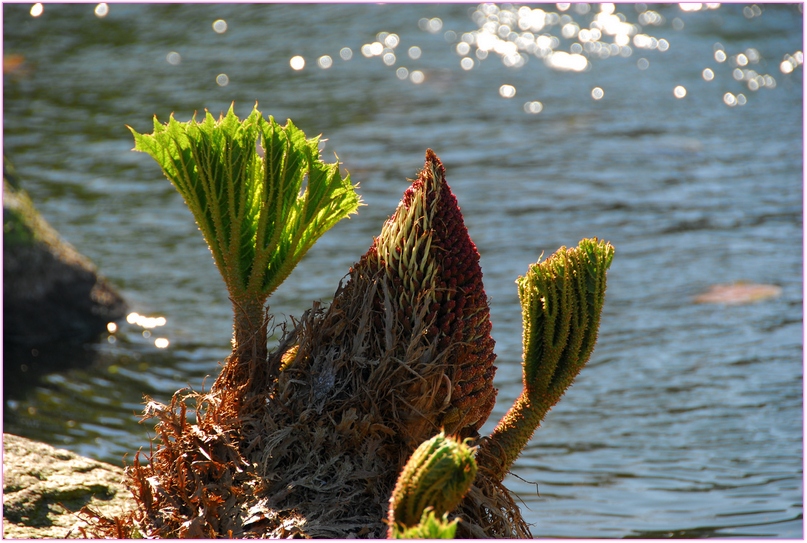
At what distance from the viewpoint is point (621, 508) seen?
4379mm

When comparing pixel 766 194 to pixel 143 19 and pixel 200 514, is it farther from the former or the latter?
pixel 143 19

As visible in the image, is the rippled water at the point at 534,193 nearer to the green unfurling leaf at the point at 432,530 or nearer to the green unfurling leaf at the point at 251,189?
the green unfurling leaf at the point at 251,189

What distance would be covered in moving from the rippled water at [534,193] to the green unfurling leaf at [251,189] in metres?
1.49


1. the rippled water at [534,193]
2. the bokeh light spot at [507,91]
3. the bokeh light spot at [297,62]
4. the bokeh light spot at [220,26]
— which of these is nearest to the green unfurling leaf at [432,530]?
the rippled water at [534,193]

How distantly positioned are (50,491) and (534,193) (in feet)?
21.4

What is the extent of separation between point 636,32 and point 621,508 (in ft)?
→ 34.1

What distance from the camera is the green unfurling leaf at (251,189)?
2.67 metres

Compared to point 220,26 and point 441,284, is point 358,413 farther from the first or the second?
point 220,26

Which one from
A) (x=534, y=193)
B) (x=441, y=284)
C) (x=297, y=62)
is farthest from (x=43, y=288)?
(x=297, y=62)

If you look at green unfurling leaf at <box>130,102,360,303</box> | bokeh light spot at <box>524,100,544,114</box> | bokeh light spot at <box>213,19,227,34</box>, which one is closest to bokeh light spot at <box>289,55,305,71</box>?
bokeh light spot at <box>213,19,227,34</box>

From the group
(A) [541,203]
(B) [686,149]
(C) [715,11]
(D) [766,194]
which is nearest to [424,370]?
(A) [541,203]

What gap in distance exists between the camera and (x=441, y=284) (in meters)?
2.50

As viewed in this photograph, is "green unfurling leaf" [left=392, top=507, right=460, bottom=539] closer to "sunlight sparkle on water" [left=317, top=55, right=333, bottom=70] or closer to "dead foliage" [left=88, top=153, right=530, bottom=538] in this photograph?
"dead foliage" [left=88, top=153, right=530, bottom=538]

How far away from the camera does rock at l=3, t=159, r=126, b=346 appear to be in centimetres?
647
